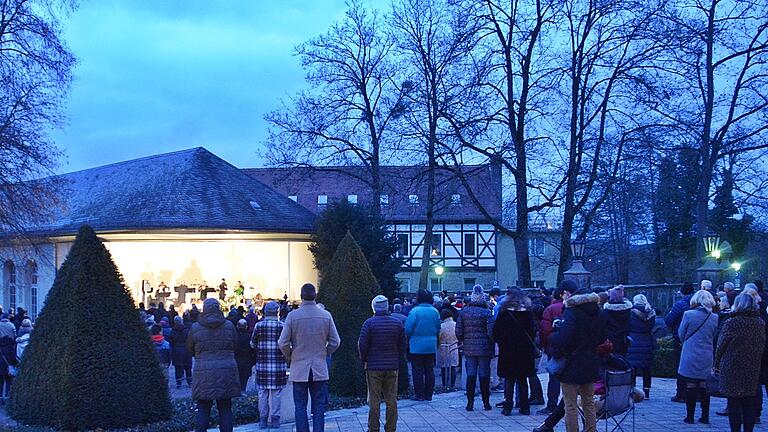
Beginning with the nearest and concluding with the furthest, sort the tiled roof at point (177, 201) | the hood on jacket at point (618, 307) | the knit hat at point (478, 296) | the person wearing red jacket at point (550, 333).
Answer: the hood on jacket at point (618, 307) → the person wearing red jacket at point (550, 333) → the knit hat at point (478, 296) → the tiled roof at point (177, 201)

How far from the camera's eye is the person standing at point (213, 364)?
8500mm

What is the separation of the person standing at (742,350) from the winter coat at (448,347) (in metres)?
7.15

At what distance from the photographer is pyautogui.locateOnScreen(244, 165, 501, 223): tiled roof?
2972 cm

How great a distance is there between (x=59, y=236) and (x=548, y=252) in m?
28.8

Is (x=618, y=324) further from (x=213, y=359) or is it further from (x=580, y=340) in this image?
(x=213, y=359)

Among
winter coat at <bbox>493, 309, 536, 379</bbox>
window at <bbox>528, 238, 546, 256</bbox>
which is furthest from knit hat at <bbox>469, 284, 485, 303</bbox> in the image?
window at <bbox>528, 238, 546, 256</bbox>

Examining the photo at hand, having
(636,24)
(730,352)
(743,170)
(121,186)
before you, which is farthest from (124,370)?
(121,186)

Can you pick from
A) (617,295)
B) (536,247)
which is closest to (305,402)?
(617,295)

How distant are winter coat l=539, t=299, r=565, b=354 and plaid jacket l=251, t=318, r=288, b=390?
128 inches

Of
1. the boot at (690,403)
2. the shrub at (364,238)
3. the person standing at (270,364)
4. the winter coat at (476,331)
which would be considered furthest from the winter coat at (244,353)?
the shrub at (364,238)

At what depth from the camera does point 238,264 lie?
34.2 m

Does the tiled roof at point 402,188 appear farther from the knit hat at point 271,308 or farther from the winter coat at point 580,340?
the winter coat at point 580,340

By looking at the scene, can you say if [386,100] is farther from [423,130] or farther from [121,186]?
[121,186]

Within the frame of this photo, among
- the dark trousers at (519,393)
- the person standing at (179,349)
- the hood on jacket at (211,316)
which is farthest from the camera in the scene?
the person standing at (179,349)
